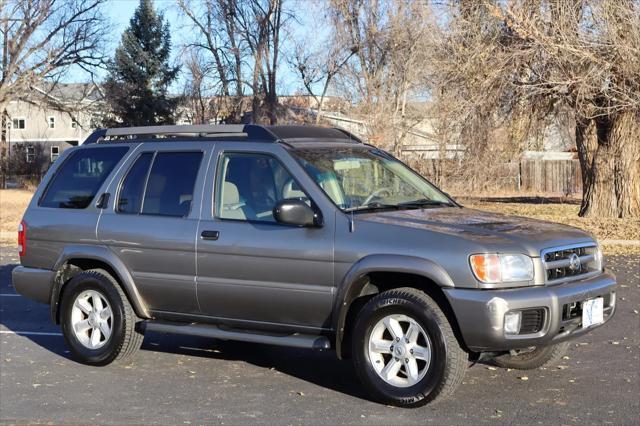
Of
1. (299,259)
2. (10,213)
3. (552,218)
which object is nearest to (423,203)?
(299,259)

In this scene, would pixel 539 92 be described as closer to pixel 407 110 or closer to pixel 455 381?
pixel 407 110

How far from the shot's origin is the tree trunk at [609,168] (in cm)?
2170

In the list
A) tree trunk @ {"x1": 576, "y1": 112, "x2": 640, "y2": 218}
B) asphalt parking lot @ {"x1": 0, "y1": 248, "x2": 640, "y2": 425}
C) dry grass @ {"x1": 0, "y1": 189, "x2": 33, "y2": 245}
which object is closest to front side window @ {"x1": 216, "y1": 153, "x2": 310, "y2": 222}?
asphalt parking lot @ {"x1": 0, "y1": 248, "x2": 640, "y2": 425}

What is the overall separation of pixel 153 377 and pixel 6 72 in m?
32.7

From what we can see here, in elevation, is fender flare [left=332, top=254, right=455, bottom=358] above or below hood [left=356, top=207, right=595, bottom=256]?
below

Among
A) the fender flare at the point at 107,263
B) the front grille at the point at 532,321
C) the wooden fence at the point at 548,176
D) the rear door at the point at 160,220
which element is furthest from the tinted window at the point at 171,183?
the wooden fence at the point at 548,176

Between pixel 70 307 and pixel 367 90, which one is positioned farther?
pixel 367 90

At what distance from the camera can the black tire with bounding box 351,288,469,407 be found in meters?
5.84

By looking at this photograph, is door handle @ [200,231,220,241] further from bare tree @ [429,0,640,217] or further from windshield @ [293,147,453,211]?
bare tree @ [429,0,640,217]

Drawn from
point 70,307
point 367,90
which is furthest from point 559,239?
point 367,90

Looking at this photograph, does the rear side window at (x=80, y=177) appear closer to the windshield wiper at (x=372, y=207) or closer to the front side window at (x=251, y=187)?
the front side window at (x=251, y=187)

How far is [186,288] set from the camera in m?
6.94

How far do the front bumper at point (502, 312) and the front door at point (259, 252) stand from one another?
1.01m

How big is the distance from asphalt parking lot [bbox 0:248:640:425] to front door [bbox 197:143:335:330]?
585mm
